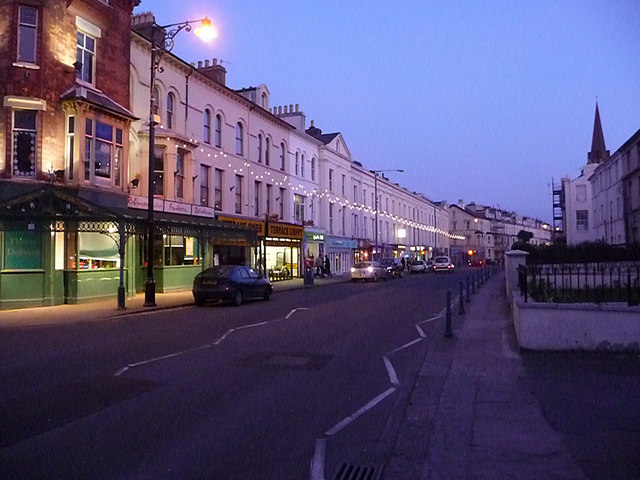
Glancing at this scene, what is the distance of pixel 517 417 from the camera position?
20.3 feet

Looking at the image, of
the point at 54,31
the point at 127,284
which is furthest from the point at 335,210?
the point at 54,31

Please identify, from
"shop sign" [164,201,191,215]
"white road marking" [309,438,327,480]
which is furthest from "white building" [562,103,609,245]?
"white road marking" [309,438,327,480]

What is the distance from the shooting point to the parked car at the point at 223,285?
19328 mm

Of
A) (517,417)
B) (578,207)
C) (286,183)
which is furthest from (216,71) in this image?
(578,207)

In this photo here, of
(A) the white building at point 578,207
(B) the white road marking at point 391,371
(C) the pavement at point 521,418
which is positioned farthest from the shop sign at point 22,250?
(A) the white building at point 578,207

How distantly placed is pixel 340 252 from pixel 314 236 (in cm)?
835

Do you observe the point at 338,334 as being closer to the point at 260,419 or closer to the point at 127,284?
the point at 260,419

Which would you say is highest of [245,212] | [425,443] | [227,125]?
[227,125]

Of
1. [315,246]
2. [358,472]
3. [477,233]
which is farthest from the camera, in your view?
[477,233]

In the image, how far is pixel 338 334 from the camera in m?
12.8

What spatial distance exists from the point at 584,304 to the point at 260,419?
255 inches

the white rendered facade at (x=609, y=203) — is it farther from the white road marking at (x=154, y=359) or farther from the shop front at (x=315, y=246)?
the white road marking at (x=154, y=359)

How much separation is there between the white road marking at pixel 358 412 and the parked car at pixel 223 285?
12.4 meters

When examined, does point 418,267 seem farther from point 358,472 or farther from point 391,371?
point 358,472
